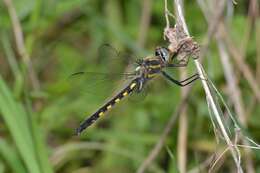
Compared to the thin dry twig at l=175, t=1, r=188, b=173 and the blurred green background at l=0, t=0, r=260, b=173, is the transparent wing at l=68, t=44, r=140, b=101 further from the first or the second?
the thin dry twig at l=175, t=1, r=188, b=173

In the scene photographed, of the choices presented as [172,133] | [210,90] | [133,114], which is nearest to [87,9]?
[133,114]

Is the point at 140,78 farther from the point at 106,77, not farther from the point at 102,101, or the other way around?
the point at 102,101

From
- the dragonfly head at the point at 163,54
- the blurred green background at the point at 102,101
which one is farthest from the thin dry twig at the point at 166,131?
the dragonfly head at the point at 163,54

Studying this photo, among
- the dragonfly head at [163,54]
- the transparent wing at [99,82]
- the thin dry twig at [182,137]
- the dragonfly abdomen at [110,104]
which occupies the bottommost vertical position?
the thin dry twig at [182,137]

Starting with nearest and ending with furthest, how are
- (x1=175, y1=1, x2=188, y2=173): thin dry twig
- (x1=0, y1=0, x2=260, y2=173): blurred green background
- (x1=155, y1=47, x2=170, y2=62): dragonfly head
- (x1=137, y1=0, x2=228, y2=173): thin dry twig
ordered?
(x1=155, y1=47, x2=170, y2=62): dragonfly head
(x1=137, y1=0, x2=228, y2=173): thin dry twig
(x1=175, y1=1, x2=188, y2=173): thin dry twig
(x1=0, y1=0, x2=260, y2=173): blurred green background

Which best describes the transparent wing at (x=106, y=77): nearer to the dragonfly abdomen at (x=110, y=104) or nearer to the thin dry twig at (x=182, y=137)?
the dragonfly abdomen at (x=110, y=104)

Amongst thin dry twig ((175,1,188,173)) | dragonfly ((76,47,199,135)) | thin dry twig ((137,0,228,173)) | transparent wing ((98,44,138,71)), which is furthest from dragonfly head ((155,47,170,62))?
thin dry twig ((175,1,188,173))

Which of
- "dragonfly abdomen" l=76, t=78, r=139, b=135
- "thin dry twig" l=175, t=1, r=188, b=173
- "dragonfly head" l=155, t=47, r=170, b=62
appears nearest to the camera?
"dragonfly head" l=155, t=47, r=170, b=62

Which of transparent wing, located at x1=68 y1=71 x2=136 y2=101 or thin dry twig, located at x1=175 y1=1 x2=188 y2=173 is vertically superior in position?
transparent wing, located at x1=68 y1=71 x2=136 y2=101
